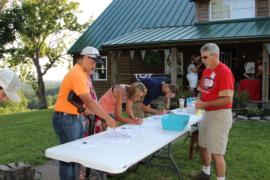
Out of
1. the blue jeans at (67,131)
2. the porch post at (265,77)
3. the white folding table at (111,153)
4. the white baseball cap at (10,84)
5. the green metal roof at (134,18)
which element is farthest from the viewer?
the green metal roof at (134,18)

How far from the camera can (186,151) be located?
22.2ft

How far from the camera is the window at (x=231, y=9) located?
14.7 meters

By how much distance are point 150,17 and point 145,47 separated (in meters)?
4.89

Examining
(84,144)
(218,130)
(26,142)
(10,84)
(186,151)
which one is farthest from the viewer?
(26,142)

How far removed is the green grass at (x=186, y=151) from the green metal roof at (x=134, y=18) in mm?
8588

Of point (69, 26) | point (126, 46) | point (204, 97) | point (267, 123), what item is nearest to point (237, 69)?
point (126, 46)

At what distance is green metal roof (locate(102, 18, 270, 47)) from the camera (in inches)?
478

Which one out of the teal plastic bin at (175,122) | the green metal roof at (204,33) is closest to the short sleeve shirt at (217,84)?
the teal plastic bin at (175,122)

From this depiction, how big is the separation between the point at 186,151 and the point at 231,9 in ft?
32.2

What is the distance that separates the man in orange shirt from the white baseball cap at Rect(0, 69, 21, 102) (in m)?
1.03

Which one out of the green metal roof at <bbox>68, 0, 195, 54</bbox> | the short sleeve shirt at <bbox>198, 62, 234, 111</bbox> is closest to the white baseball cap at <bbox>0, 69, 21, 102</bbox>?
the short sleeve shirt at <bbox>198, 62, 234, 111</bbox>

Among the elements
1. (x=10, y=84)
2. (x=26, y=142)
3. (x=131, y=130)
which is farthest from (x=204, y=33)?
(x=10, y=84)

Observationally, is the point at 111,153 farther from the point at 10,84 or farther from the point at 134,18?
the point at 134,18

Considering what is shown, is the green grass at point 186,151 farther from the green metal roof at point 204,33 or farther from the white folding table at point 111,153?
the green metal roof at point 204,33
